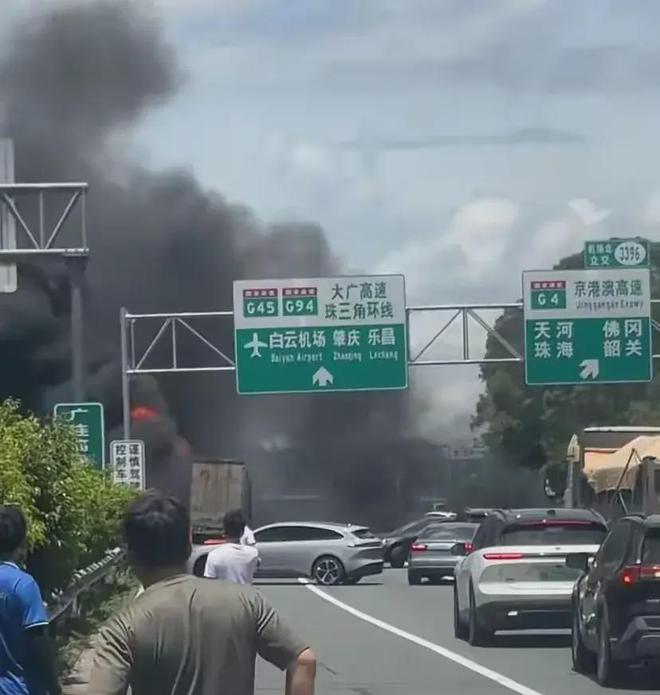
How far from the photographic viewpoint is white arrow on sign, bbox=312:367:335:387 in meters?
39.1

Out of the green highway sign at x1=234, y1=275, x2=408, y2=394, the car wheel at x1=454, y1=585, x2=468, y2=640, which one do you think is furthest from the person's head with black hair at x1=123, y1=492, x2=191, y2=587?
the green highway sign at x1=234, y1=275, x2=408, y2=394

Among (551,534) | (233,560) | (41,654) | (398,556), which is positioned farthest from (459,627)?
(398,556)

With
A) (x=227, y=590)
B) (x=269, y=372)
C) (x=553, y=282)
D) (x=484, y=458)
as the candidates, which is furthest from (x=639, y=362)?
(x=484, y=458)

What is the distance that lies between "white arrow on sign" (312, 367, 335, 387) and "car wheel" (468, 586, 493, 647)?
57.8ft

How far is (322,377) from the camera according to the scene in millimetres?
39062

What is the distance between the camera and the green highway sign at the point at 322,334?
3881 centimetres

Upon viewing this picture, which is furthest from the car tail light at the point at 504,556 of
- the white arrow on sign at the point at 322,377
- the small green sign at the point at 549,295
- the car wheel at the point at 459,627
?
the small green sign at the point at 549,295

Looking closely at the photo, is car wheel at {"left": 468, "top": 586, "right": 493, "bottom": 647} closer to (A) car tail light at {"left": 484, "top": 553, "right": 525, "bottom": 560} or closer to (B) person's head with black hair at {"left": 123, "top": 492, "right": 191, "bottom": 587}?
(A) car tail light at {"left": 484, "top": 553, "right": 525, "bottom": 560}

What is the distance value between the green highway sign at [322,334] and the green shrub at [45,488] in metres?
19.0

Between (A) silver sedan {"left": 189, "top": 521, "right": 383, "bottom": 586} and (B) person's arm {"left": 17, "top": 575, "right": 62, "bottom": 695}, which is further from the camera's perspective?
(A) silver sedan {"left": 189, "top": 521, "right": 383, "bottom": 586}

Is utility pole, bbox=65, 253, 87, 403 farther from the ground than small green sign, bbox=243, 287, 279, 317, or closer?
closer

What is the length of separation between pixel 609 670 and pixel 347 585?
2470 centimetres

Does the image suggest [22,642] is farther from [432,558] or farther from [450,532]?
[450,532]

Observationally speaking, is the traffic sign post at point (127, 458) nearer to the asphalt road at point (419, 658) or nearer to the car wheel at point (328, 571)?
the asphalt road at point (419, 658)
